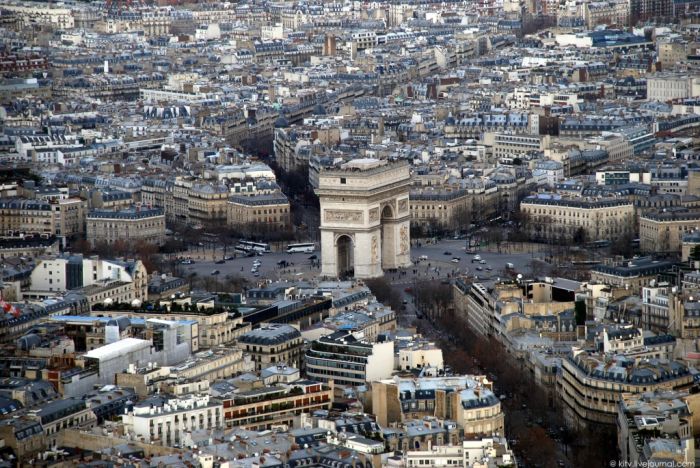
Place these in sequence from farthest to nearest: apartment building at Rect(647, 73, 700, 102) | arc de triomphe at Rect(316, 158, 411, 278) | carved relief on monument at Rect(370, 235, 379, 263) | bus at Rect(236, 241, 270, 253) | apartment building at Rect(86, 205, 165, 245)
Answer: apartment building at Rect(647, 73, 700, 102)
apartment building at Rect(86, 205, 165, 245)
bus at Rect(236, 241, 270, 253)
carved relief on monument at Rect(370, 235, 379, 263)
arc de triomphe at Rect(316, 158, 411, 278)

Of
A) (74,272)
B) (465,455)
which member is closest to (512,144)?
(74,272)

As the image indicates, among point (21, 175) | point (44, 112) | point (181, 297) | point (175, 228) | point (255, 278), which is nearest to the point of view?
point (181, 297)

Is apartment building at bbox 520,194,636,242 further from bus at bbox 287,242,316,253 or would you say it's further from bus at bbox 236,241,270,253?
bus at bbox 236,241,270,253

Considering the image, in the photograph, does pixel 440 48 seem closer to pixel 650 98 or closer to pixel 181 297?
pixel 650 98

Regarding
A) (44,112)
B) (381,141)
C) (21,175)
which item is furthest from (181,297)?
(44,112)

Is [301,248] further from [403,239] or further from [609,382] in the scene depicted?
[609,382]

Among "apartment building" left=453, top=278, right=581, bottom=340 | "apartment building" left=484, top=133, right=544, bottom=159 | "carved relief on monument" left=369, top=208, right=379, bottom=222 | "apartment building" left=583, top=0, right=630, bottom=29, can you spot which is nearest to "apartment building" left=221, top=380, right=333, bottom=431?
"apartment building" left=453, top=278, right=581, bottom=340
